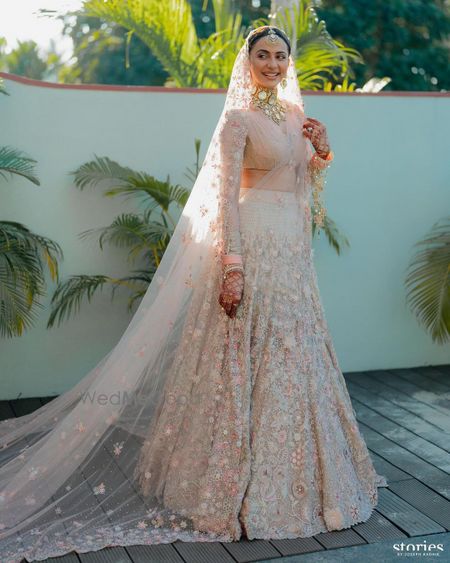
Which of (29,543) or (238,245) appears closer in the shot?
(29,543)

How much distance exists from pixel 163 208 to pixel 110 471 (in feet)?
5.08

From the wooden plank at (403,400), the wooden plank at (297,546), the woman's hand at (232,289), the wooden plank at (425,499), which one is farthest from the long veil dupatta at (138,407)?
the wooden plank at (403,400)

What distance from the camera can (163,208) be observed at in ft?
14.8

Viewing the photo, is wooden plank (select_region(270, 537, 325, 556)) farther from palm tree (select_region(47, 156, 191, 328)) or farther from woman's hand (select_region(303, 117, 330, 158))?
palm tree (select_region(47, 156, 191, 328))

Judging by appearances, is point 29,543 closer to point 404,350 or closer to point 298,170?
point 298,170

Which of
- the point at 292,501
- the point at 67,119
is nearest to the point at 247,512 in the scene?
the point at 292,501

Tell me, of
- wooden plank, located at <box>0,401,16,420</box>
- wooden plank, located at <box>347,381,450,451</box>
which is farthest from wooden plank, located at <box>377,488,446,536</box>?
wooden plank, located at <box>0,401,16,420</box>

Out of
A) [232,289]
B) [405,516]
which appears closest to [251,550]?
[405,516]

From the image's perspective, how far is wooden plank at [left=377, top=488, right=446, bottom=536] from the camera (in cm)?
323

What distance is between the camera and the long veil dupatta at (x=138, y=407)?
3256mm

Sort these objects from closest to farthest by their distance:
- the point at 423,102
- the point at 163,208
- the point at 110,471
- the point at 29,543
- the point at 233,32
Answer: the point at 29,543, the point at 110,471, the point at 163,208, the point at 423,102, the point at 233,32

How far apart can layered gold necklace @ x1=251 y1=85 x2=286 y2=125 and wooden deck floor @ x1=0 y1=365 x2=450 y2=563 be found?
1.58 m

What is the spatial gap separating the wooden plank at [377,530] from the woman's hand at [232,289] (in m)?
0.94

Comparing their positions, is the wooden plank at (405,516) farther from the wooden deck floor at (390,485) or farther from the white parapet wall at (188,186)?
the white parapet wall at (188,186)
